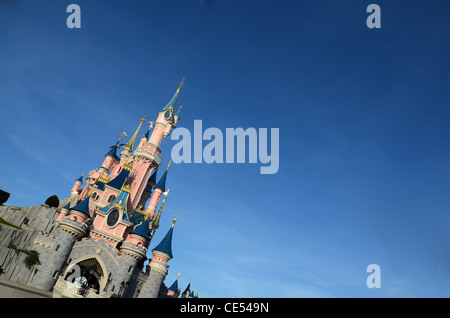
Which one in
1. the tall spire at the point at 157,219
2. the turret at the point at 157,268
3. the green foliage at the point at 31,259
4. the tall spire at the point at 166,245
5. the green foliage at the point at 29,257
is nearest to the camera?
the green foliage at the point at 29,257

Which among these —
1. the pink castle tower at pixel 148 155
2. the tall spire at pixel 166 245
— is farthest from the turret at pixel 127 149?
the tall spire at pixel 166 245

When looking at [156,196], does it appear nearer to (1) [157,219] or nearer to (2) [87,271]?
(1) [157,219]

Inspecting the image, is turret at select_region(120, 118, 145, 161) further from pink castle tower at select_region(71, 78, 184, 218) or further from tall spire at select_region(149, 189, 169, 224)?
tall spire at select_region(149, 189, 169, 224)

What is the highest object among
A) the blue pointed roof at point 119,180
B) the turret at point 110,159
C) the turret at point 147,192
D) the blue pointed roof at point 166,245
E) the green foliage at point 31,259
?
the turret at point 110,159

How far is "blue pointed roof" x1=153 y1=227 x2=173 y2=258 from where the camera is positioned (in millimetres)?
37219

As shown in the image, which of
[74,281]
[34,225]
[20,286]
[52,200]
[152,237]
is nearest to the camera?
[20,286]

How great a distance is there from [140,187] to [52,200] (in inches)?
475

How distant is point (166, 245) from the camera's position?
124 ft

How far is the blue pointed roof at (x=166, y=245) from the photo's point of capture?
122ft

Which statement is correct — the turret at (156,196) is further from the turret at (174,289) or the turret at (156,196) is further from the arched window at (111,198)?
the turret at (174,289)
